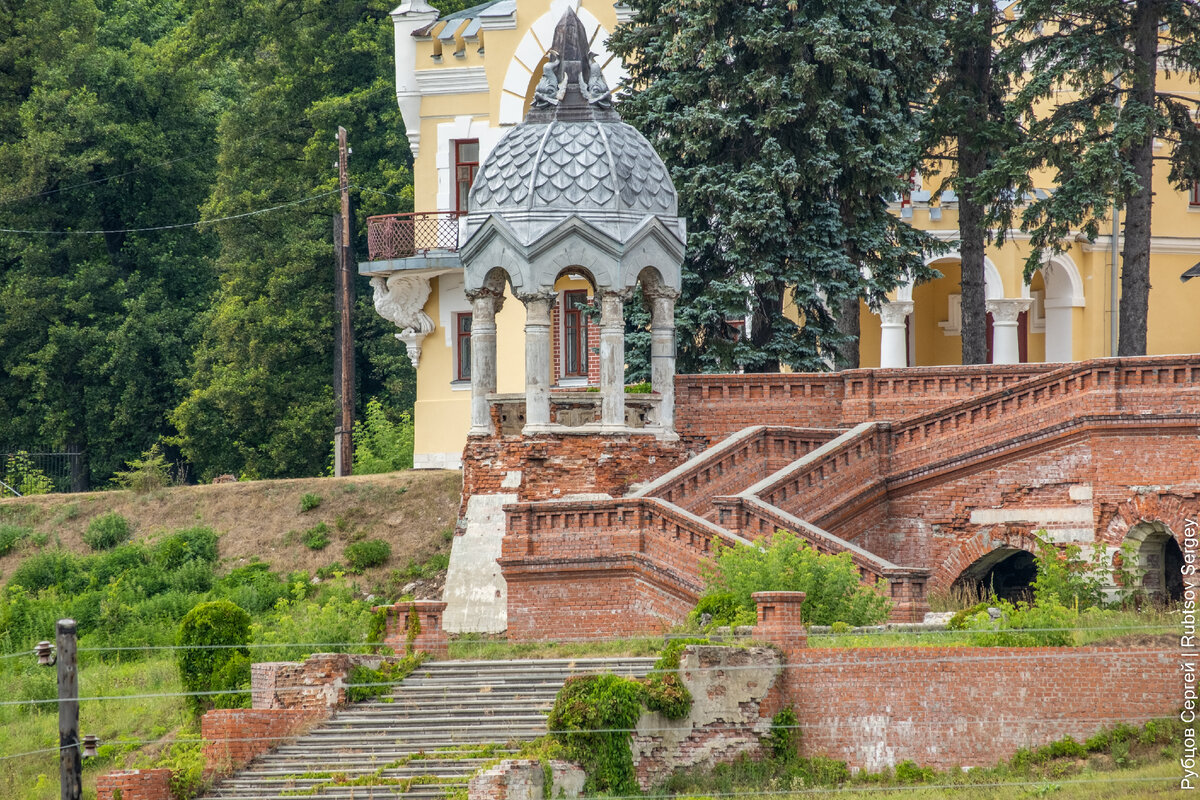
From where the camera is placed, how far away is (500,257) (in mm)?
32562

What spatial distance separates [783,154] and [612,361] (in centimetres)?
578

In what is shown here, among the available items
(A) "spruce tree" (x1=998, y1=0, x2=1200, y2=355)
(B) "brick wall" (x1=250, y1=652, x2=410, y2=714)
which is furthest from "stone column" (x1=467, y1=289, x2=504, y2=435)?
(A) "spruce tree" (x1=998, y1=0, x2=1200, y2=355)

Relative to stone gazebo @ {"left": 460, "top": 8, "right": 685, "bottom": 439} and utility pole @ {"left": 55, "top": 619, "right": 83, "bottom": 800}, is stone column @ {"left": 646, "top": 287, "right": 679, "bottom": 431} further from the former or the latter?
utility pole @ {"left": 55, "top": 619, "right": 83, "bottom": 800}

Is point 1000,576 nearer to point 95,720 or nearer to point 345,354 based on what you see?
point 345,354

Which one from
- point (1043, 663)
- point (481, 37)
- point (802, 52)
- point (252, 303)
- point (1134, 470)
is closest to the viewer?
point (1043, 663)

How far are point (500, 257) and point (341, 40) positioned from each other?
2039 cm

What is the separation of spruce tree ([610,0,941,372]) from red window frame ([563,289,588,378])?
588cm

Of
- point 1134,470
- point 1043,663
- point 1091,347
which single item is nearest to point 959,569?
point 1134,470

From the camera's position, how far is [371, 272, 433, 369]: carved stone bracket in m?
43.5

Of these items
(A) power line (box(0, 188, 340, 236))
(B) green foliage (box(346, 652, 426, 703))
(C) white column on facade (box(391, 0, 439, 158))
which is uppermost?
(C) white column on facade (box(391, 0, 439, 158))

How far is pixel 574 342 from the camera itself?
42656 mm

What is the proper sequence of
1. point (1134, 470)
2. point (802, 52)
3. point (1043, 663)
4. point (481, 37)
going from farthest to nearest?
point (481, 37) → point (802, 52) → point (1134, 470) → point (1043, 663)

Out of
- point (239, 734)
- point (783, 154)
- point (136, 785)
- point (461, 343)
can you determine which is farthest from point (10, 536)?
point (783, 154)

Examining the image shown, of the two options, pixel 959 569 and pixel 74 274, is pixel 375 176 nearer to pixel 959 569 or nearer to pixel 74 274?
pixel 74 274
